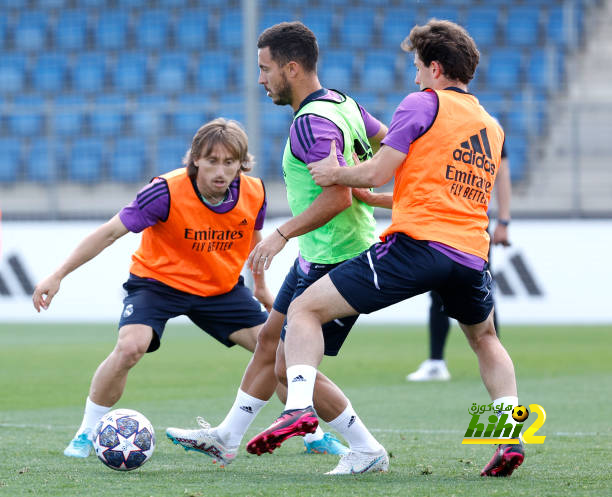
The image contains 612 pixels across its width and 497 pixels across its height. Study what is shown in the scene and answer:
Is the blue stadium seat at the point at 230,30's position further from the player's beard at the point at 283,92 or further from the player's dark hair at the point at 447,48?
the player's dark hair at the point at 447,48

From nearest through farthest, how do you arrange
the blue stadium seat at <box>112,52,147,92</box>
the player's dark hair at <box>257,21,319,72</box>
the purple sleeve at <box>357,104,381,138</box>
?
the player's dark hair at <box>257,21,319,72</box> < the purple sleeve at <box>357,104,381,138</box> < the blue stadium seat at <box>112,52,147,92</box>

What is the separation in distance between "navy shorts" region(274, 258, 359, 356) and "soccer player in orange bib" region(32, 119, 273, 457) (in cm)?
62

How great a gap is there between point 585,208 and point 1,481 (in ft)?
38.3

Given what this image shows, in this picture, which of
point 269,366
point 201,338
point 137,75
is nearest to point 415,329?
point 201,338

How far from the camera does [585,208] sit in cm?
1480

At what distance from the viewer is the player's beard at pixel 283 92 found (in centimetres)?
474

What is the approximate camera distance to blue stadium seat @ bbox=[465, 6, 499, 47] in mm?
18359

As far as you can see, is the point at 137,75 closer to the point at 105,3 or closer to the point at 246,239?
the point at 105,3

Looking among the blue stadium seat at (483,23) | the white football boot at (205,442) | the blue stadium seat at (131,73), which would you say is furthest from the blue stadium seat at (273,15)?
the white football boot at (205,442)

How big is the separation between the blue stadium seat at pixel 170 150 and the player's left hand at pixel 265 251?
11399mm

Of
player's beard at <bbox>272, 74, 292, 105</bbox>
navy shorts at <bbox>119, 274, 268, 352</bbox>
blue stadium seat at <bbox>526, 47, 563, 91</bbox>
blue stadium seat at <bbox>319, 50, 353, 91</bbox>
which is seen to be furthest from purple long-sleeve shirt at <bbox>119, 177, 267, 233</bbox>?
blue stadium seat at <bbox>526, 47, 563, 91</bbox>

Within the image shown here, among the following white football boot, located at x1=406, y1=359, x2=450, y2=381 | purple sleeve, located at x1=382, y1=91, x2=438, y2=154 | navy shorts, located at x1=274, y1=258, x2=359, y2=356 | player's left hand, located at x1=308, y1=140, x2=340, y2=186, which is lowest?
white football boot, located at x1=406, y1=359, x2=450, y2=381

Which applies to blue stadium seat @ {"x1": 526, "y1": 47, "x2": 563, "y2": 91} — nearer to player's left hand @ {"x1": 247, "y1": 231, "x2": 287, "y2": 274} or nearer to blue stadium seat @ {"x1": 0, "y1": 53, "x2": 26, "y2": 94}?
blue stadium seat @ {"x1": 0, "y1": 53, "x2": 26, "y2": 94}

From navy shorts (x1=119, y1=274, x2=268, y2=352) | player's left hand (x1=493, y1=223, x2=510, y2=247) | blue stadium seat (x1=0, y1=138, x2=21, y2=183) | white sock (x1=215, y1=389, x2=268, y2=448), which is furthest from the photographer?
blue stadium seat (x1=0, y1=138, x2=21, y2=183)
